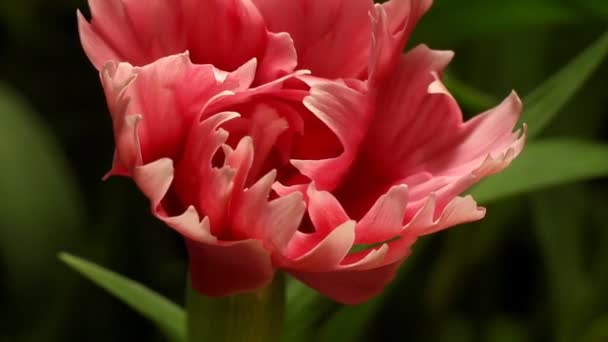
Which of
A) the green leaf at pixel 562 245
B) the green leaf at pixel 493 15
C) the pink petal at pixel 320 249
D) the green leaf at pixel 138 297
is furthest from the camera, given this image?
the green leaf at pixel 562 245

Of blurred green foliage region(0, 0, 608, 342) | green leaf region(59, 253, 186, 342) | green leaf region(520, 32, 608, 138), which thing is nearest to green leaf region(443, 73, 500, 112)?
blurred green foliage region(0, 0, 608, 342)

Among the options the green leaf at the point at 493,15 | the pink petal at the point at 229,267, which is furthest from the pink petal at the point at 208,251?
the green leaf at the point at 493,15

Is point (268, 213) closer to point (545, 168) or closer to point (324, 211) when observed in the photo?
point (324, 211)

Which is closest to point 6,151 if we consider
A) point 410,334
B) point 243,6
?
point 410,334

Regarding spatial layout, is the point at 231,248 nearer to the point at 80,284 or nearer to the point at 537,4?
the point at 537,4

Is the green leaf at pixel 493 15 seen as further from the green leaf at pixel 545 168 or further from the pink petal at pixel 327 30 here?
the pink petal at pixel 327 30

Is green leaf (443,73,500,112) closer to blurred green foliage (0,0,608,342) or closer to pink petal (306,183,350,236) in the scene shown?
blurred green foliage (0,0,608,342)
